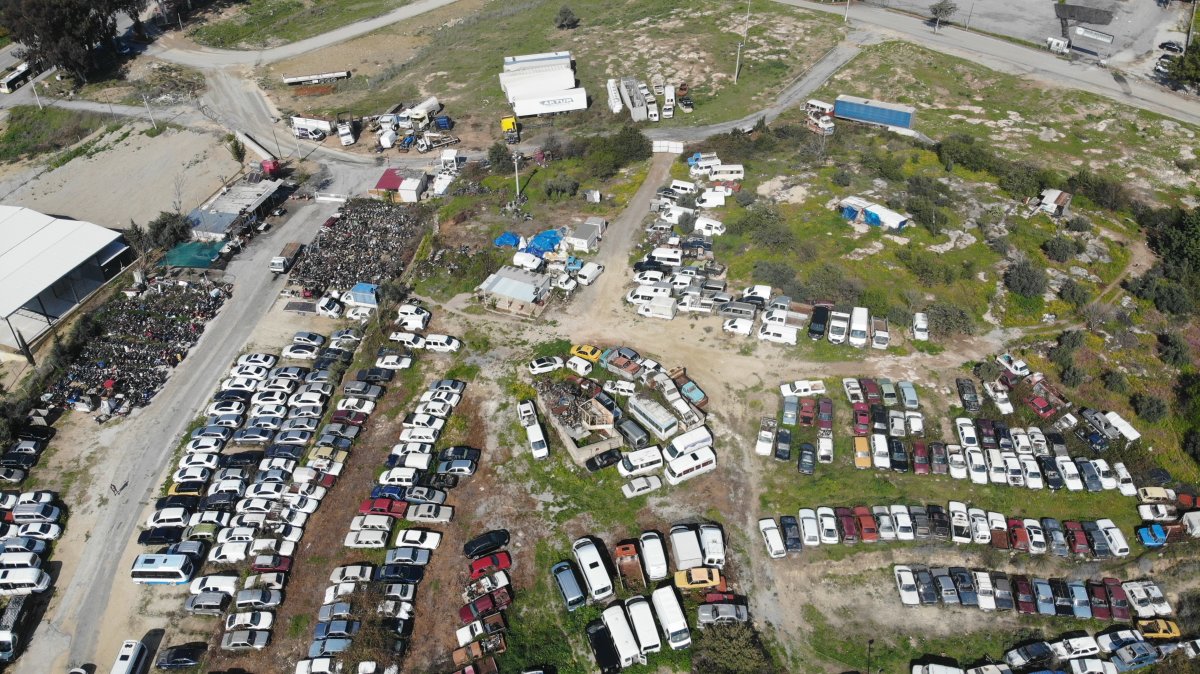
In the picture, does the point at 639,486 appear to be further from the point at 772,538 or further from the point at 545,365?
the point at 545,365

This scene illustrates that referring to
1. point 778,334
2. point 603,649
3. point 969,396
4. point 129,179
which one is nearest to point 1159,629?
point 969,396

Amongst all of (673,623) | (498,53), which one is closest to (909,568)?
(673,623)

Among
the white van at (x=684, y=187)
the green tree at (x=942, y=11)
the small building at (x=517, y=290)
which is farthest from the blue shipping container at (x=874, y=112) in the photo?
the small building at (x=517, y=290)

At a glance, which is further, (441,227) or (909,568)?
(441,227)

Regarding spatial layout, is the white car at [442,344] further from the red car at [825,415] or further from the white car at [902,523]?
the white car at [902,523]

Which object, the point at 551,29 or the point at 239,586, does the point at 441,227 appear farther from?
the point at 551,29

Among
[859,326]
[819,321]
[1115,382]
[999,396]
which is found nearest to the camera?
[999,396]
